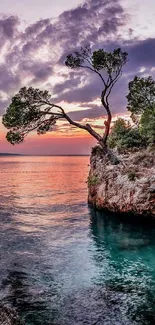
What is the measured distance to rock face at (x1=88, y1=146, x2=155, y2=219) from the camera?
33.7m

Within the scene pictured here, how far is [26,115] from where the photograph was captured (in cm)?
3581

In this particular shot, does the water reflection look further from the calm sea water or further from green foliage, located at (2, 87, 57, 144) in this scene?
green foliage, located at (2, 87, 57, 144)

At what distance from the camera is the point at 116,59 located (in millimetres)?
36781

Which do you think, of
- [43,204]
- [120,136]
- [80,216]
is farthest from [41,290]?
[120,136]

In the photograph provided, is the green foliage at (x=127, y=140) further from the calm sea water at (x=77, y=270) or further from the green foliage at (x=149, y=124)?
the calm sea water at (x=77, y=270)

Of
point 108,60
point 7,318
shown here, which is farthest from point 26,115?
point 7,318

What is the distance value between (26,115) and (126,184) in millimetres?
13890

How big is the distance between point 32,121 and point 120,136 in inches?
795

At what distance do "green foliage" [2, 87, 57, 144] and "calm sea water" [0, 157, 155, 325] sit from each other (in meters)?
10.5

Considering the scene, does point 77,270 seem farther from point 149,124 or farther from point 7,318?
point 149,124

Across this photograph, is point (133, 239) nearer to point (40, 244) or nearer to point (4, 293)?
point (40, 244)

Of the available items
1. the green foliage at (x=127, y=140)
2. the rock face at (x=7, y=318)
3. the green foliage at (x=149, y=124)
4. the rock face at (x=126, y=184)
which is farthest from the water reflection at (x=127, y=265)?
the green foliage at (x=127, y=140)

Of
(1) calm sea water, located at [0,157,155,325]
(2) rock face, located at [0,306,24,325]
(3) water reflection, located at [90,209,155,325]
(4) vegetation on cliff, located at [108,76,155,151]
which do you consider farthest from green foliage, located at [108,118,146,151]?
(2) rock face, located at [0,306,24,325]

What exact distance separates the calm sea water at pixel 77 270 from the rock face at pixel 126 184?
2246 millimetres
